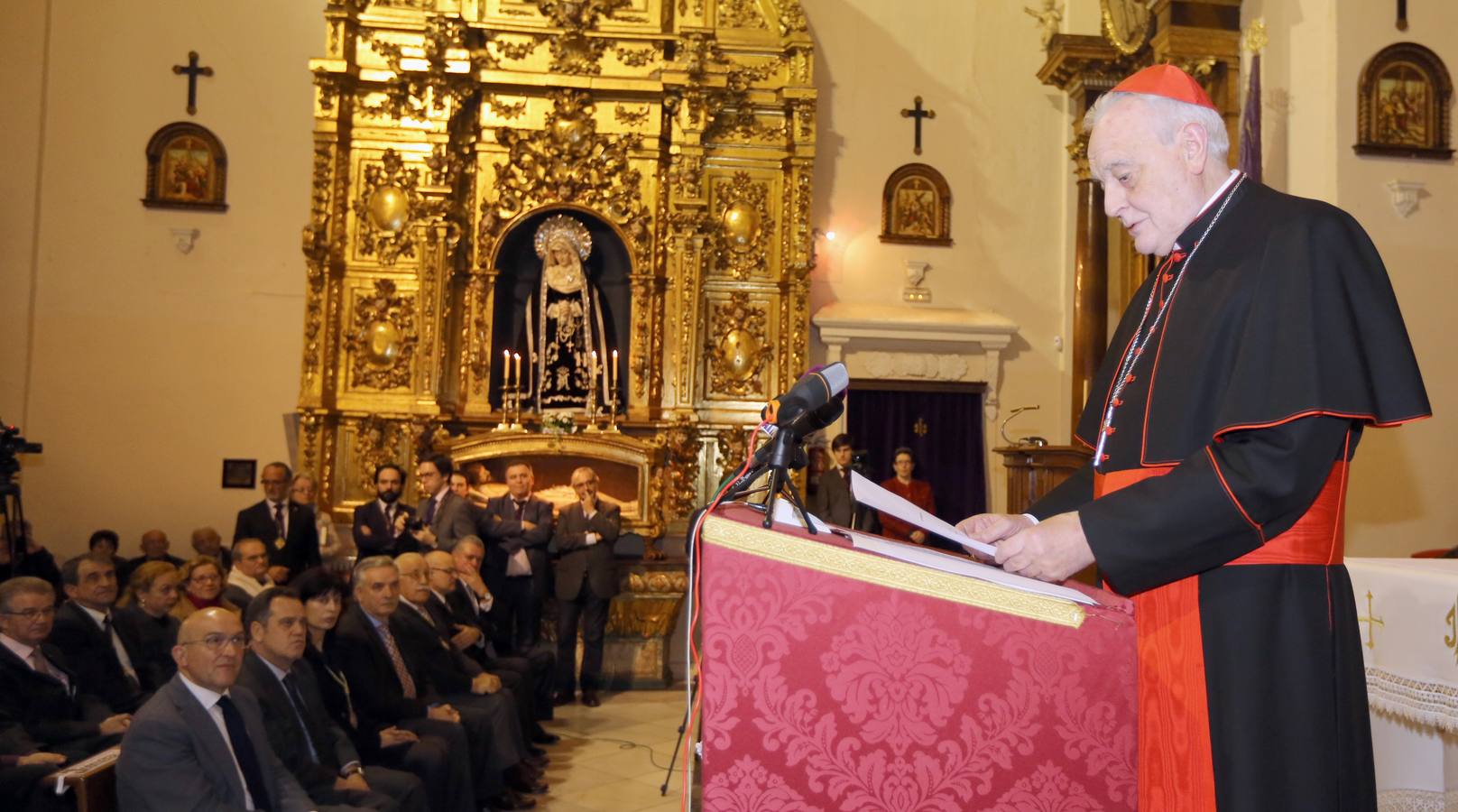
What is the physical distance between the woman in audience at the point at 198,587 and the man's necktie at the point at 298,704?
199 cm

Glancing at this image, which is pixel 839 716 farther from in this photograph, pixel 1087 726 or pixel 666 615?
pixel 666 615

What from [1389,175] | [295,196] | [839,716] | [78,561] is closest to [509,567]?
[78,561]

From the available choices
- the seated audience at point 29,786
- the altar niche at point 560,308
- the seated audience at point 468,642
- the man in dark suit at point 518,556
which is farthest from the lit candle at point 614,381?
the seated audience at point 29,786

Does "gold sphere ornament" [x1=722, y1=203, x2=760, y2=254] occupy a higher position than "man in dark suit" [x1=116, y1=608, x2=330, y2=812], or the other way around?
"gold sphere ornament" [x1=722, y1=203, x2=760, y2=254]

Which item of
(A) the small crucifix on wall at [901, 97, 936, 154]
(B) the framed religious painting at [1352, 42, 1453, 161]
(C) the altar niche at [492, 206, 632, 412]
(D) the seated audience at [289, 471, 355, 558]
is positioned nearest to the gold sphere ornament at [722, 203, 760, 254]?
(C) the altar niche at [492, 206, 632, 412]

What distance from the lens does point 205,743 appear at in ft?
13.4

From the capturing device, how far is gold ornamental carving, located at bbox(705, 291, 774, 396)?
38.5 ft

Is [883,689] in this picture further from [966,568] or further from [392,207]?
[392,207]

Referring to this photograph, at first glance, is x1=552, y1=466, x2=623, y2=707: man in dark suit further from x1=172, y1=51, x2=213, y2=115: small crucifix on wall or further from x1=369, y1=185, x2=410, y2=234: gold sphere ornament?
x1=172, y1=51, x2=213, y2=115: small crucifix on wall

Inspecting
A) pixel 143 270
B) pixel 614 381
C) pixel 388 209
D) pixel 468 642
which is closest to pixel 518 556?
pixel 468 642

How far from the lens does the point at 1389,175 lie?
8320 millimetres

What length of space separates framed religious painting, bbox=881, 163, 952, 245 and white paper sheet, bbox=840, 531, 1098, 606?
423 inches

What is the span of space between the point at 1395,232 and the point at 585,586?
6.47 m

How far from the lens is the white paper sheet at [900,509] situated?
1991 mm
